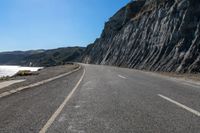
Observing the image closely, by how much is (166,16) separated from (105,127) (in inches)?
1568

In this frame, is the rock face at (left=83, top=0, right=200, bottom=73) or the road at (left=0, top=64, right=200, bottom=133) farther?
the rock face at (left=83, top=0, right=200, bottom=73)

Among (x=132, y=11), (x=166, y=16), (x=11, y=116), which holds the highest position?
(x=132, y=11)

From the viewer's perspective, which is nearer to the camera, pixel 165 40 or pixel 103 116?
pixel 103 116

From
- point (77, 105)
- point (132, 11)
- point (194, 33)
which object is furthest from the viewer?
point (132, 11)

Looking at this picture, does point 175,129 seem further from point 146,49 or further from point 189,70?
point 146,49

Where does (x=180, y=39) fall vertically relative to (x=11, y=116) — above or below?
above

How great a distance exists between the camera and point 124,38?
66.2m

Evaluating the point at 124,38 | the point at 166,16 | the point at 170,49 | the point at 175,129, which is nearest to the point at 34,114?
the point at 175,129

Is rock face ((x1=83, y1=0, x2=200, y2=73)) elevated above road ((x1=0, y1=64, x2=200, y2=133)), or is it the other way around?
rock face ((x1=83, y1=0, x2=200, y2=73))

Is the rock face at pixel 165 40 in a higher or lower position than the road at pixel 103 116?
higher

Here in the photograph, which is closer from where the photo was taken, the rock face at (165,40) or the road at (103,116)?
the road at (103,116)

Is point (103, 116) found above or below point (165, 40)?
below

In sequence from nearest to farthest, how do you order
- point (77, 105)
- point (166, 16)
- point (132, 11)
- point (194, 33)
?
1. point (77, 105)
2. point (194, 33)
3. point (166, 16)
4. point (132, 11)

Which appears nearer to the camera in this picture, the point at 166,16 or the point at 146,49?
the point at 166,16
